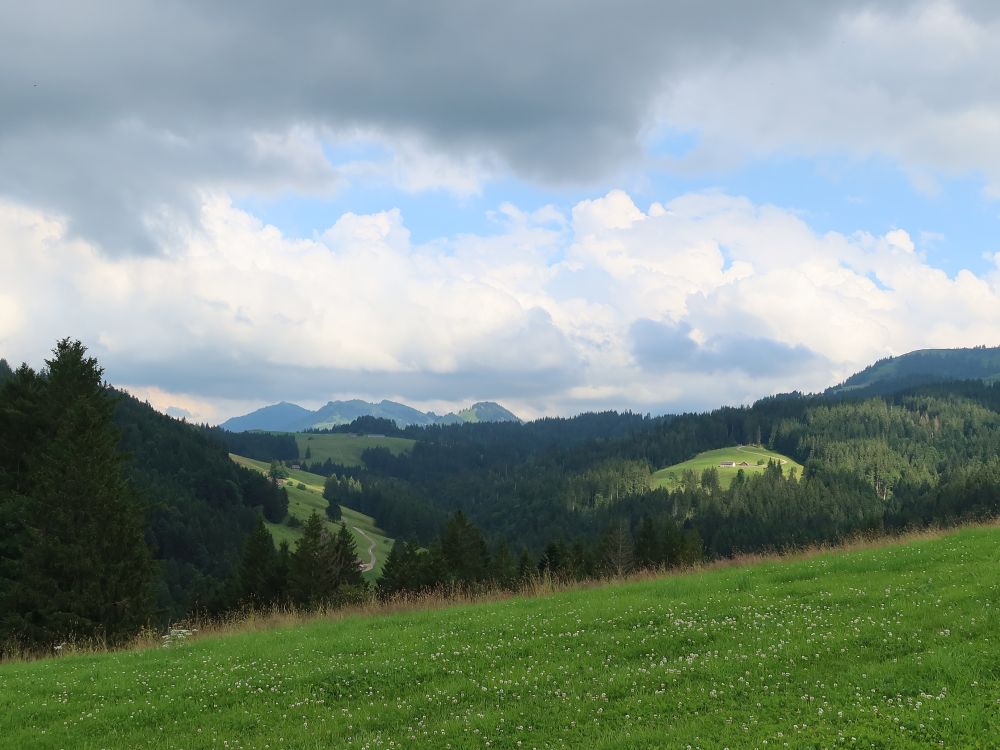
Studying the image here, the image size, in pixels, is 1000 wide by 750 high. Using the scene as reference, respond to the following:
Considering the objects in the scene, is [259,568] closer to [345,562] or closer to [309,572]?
[309,572]

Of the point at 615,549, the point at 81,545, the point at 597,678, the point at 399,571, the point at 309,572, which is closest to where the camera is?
the point at 597,678

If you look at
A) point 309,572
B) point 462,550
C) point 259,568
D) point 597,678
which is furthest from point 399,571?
point 597,678

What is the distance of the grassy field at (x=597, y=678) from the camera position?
9.51m

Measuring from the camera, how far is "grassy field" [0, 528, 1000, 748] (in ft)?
31.2

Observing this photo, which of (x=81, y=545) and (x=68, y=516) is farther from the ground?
(x=68, y=516)

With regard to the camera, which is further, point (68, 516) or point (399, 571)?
point (399, 571)

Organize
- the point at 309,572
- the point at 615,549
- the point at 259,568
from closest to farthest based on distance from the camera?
the point at 309,572 → the point at 259,568 → the point at 615,549

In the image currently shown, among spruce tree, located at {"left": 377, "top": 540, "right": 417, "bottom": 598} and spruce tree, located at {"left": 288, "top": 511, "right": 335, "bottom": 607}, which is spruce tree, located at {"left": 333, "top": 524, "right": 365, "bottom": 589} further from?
spruce tree, located at {"left": 377, "top": 540, "right": 417, "bottom": 598}

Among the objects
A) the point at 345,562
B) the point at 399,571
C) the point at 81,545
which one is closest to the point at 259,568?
the point at 345,562

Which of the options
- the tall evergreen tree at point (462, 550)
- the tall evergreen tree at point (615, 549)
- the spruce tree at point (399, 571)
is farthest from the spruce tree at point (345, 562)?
the tall evergreen tree at point (615, 549)

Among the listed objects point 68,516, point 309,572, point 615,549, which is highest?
point 68,516

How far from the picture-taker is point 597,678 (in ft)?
39.7

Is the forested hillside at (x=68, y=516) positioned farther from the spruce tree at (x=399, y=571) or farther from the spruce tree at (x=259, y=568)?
the spruce tree at (x=399, y=571)

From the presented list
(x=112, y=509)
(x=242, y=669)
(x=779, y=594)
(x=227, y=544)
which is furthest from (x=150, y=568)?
(x=227, y=544)
